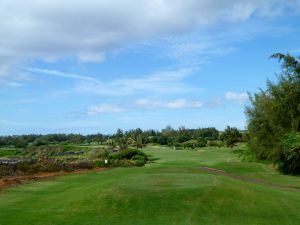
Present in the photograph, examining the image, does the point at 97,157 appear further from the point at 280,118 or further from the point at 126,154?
the point at 280,118

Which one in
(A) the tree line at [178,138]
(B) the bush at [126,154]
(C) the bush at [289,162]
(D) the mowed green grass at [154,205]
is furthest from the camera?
(A) the tree line at [178,138]

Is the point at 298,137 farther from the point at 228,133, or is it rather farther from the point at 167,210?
the point at 228,133

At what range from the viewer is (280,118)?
153 feet

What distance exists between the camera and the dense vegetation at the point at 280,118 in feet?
149

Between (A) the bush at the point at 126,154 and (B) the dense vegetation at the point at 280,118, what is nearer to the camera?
(B) the dense vegetation at the point at 280,118

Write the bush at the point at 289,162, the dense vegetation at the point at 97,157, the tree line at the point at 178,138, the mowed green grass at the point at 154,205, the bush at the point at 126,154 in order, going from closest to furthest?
the mowed green grass at the point at 154,205
the bush at the point at 289,162
the dense vegetation at the point at 97,157
the bush at the point at 126,154
the tree line at the point at 178,138

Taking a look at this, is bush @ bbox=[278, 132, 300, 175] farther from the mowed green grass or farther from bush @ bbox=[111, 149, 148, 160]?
bush @ bbox=[111, 149, 148, 160]

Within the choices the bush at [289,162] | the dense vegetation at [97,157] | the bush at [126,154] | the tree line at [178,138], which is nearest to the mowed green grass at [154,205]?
the bush at [289,162]

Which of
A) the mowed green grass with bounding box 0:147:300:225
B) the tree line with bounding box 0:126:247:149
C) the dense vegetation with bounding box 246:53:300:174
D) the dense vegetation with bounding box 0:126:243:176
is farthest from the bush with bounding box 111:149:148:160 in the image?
the mowed green grass with bounding box 0:147:300:225

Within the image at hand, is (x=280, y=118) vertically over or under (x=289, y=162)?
over

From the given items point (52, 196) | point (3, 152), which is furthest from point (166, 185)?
point (3, 152)

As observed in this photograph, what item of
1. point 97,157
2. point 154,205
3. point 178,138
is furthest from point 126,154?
point 178,138

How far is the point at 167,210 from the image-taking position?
2111 cm

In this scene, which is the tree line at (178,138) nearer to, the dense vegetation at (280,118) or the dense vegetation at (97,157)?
the dense vegetation at (97,157)
